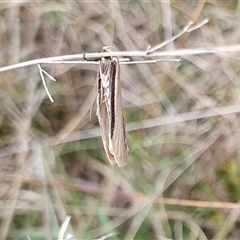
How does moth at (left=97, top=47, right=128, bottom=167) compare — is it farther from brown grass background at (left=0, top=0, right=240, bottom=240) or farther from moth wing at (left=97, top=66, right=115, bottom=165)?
brown grass background at (left=0, top=0, right=240, bottom=240)

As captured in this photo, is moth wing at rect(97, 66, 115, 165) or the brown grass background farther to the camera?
the brown grass background

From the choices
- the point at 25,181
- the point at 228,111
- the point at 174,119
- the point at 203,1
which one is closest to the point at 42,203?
the point at 25,181

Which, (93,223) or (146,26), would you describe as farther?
(146,26)

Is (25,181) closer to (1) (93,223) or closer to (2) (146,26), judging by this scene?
(1) (93,223)

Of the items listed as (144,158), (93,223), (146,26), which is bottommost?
(93,223)

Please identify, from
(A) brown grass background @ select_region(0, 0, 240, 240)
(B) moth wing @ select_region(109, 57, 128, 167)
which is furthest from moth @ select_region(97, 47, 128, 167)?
(A) brown grass background @ select_region(0, 0, 240, 240)

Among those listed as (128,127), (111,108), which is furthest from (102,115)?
(128,127)

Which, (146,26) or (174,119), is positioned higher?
(146,26)
